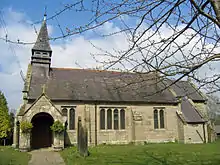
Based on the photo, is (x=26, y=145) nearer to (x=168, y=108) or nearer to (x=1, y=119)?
(x=1, y=119)

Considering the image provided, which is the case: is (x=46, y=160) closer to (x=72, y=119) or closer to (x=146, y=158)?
(x=146, y=158)

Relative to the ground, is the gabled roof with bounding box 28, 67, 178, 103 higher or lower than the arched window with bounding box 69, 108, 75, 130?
higher

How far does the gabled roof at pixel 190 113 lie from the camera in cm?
2788

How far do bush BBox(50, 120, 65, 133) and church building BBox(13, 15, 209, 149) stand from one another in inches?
26.4

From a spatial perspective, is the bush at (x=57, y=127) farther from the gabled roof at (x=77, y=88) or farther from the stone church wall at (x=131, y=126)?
the gabled roof at (x=77, y=88)

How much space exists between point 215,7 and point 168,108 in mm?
25450

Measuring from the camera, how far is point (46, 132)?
25.0m

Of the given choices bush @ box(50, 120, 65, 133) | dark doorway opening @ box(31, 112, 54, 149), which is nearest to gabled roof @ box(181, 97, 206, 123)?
bush @ box(50, 120, 65, 133)

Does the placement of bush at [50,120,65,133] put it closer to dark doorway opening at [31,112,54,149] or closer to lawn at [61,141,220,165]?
lawn at [61,141,220,165]

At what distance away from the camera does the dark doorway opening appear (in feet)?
80.6

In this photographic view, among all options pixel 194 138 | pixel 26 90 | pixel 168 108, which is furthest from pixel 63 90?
pixel 194 138

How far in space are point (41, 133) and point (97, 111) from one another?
6.48 meters

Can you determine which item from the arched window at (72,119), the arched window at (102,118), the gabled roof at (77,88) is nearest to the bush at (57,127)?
the arched window at (72,119)

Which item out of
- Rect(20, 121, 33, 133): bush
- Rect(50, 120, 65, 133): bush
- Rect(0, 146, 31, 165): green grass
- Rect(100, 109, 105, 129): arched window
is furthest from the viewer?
Rect(100, 109, 105, 129): arched window
